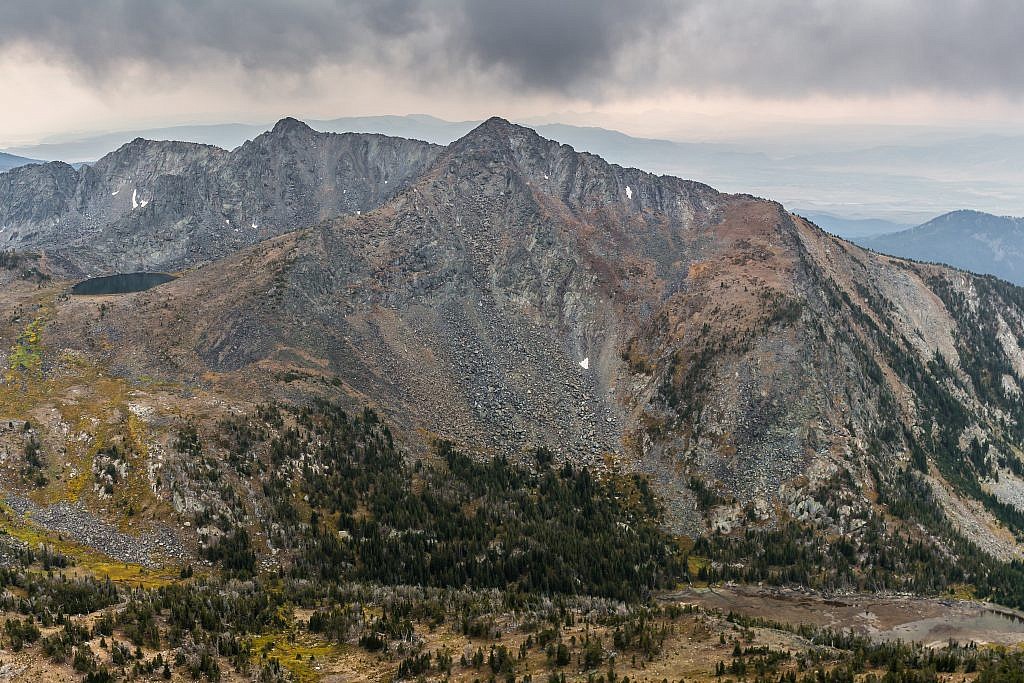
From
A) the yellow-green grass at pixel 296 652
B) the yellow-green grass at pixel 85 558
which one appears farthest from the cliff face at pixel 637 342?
the yellow-green grass at pixel 296 652

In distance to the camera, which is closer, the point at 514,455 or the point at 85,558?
the point at 85,558

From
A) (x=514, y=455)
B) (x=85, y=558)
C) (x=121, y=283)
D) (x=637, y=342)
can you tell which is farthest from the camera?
(x=121, y=283)

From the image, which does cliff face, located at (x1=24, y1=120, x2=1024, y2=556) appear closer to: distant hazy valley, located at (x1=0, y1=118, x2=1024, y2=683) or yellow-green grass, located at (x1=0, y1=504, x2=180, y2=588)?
distant hazy valley, located at (x1=0, y1=118, x2=1024, y2=683)

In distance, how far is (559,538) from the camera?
83688mm

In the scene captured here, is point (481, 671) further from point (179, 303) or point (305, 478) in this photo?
point (179, 303)

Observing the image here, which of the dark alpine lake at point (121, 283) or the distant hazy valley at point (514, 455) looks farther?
the dark alpine lake at point (121, 283)

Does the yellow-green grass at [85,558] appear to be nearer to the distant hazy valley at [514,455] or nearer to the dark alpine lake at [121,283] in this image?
the distant hazy valley at [514,455]

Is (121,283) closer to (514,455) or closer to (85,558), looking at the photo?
(85,558)

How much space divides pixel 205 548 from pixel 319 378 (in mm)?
42380

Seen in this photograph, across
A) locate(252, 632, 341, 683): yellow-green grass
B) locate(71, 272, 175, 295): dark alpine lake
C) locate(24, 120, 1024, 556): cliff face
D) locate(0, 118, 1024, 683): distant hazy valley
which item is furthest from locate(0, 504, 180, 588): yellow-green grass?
locate(71, 272, 175, 295): dark alpine lake

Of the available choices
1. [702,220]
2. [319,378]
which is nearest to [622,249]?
[702,220]

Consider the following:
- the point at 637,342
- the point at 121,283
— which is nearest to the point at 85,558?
the point at 637,342

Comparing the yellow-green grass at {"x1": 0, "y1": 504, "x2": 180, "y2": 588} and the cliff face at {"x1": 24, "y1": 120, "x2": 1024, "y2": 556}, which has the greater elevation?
the cliff face at {"x1": 24, "y1": 120, "x2": 1024, "y2": 556}

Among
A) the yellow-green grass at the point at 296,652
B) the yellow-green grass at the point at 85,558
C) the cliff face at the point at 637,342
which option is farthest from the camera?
the cliff face at the point at 637,342
